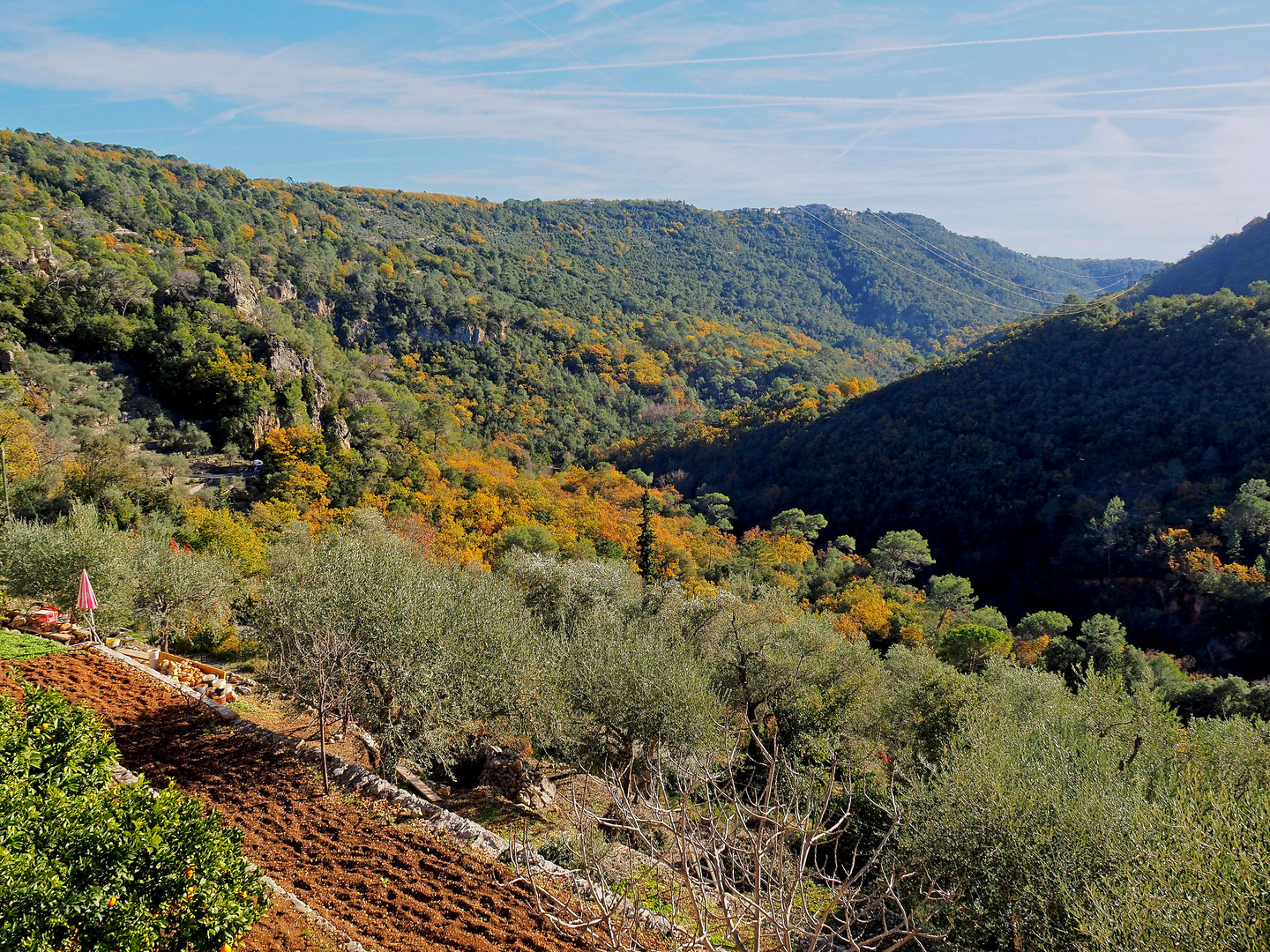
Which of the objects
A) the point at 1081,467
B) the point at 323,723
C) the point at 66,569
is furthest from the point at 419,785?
the point at 1081,467

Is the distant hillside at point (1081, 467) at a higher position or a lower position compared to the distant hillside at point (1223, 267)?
lower

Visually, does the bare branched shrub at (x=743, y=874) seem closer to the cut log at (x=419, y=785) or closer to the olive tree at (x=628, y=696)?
the olive tree at (x=628, y=696)

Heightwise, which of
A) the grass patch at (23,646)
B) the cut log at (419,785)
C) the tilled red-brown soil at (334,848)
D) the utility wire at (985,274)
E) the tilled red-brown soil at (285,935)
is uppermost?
the utility wire at (985,274)

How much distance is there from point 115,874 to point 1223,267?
114 metres

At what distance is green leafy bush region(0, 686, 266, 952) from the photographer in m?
5.29

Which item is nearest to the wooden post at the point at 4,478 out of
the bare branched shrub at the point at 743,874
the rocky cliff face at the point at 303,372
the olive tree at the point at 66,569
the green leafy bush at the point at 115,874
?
the olive tree at the point at 66,569

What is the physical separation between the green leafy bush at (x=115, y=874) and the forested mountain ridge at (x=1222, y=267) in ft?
330

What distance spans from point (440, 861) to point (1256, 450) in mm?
56755

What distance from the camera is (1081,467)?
2005 inches

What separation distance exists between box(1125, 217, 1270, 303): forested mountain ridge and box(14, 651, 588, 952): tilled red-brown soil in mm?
98020

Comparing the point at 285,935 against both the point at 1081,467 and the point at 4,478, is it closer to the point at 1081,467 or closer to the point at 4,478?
the point at 4,478

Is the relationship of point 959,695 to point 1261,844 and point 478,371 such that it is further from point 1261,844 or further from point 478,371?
point 478,371

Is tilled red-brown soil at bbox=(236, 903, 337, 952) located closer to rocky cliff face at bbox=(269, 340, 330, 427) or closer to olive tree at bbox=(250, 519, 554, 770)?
olive tree at bbox=(250, 519, 554, 770)

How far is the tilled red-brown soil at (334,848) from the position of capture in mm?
8008
